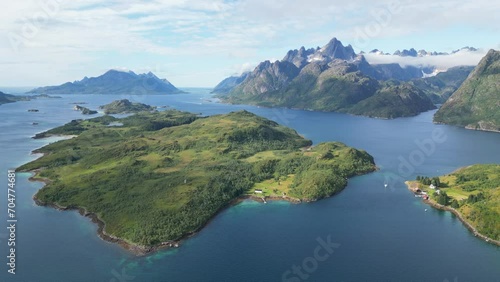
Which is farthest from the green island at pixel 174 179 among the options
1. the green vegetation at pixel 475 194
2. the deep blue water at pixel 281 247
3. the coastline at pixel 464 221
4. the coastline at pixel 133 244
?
the green vegetation at pixel 475 194

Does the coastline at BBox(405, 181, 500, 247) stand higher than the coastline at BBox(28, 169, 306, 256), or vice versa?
the coastline at BBox(405, 181, 500, 247)

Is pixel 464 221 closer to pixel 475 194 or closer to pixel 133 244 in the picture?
pixel 475 194

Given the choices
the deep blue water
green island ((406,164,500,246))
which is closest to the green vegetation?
green island ((406,164,500,246))

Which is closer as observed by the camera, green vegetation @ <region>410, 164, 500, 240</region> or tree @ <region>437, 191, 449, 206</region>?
green vegetation @ <region>410, 164, 500, 240</region>

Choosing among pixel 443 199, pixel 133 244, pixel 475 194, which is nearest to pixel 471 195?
pixel 475 194

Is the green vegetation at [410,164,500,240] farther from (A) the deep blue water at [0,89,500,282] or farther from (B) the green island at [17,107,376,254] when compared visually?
(B) the green island at [17,107,376,254]

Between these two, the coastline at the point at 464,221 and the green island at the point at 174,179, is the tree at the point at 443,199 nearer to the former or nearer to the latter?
the coastline at the point at 464,221

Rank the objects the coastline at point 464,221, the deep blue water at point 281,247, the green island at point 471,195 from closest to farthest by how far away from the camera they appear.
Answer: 1. the deep blue water at point 281,247
2. the coastline at point 464,221
3. the green island at point 471,195
